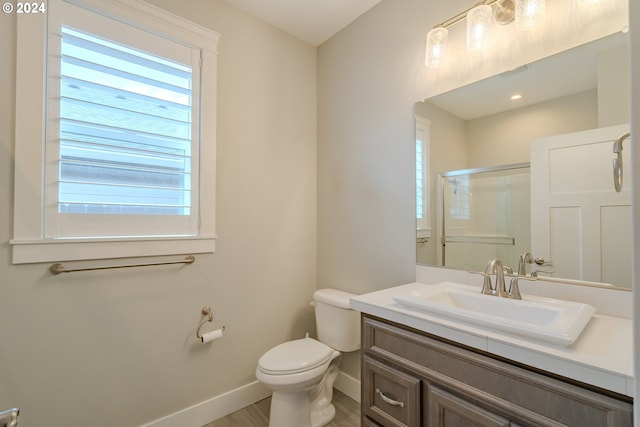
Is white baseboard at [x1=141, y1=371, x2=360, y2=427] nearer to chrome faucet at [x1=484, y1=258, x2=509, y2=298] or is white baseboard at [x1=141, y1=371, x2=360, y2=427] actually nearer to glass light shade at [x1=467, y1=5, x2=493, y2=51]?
chrome faucet at [x1=484, y1=258, x2=509, y2=298]

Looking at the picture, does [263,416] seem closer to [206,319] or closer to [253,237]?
[206,319]

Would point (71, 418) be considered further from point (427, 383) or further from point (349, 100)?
point (349, 100)

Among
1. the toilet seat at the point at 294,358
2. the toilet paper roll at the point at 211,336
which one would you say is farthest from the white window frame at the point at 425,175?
the toilet paper roll at the point at 211,336

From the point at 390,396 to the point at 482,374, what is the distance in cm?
43

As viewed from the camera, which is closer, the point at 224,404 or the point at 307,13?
the point at 224,404

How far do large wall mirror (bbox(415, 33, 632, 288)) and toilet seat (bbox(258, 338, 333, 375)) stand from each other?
784 millimetres

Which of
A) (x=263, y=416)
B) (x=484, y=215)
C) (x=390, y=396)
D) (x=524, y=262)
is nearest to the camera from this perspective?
(x=390, y=396)

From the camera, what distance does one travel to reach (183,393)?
1.73 meters

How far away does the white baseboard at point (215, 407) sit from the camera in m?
1.68

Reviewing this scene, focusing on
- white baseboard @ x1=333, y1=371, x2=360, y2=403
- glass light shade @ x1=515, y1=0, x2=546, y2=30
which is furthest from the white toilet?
glass light shade @ x1=515, y1=0, x2=546, y2=30

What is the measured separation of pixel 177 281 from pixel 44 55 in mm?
1254

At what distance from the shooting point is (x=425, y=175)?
1662 millimetres

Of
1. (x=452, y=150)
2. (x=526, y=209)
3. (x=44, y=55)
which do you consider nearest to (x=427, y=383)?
(x=526, y=209)

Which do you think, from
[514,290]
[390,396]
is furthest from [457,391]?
[514,290]
